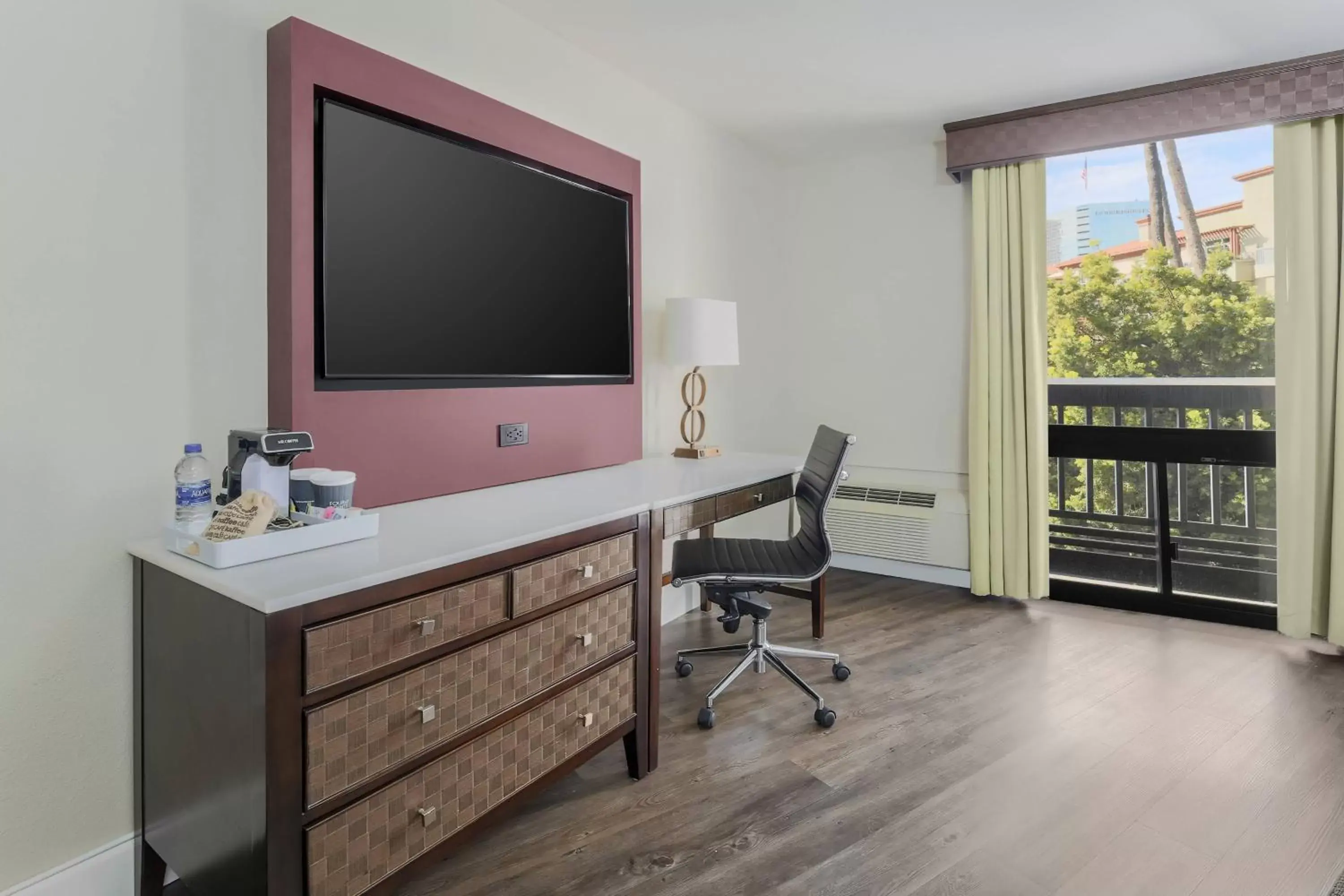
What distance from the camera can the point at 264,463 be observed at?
5.05ft

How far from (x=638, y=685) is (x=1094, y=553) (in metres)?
2.76

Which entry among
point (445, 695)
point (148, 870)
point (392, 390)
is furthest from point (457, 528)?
point (148, 870)

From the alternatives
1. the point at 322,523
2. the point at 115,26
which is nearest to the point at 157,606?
the point at 322,523

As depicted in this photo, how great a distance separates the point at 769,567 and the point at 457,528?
3.77ft

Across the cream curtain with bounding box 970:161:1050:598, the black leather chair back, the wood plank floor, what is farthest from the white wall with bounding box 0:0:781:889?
the cream curtain with bounding box 970:161:1050:598

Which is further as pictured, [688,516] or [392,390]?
[688,516]

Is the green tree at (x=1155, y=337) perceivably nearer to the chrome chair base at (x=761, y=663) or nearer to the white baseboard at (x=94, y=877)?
the chrome chair base at (x=761, y=663)

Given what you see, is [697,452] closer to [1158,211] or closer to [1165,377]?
[1165,377]

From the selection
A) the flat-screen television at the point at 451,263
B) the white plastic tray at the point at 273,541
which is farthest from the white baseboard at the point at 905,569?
the white plastic tray at the point at 273,541

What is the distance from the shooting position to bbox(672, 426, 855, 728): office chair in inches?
97.0

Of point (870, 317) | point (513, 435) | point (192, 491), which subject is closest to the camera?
point (192, 491)

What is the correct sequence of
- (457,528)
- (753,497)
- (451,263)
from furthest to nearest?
1. (753,497)
2. (451,263)
3. (457,528)

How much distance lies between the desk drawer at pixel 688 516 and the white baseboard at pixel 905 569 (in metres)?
1.95

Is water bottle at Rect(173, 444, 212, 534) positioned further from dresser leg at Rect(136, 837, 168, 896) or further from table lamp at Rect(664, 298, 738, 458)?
table lamp at Rect(664, 298, 738, 458)
